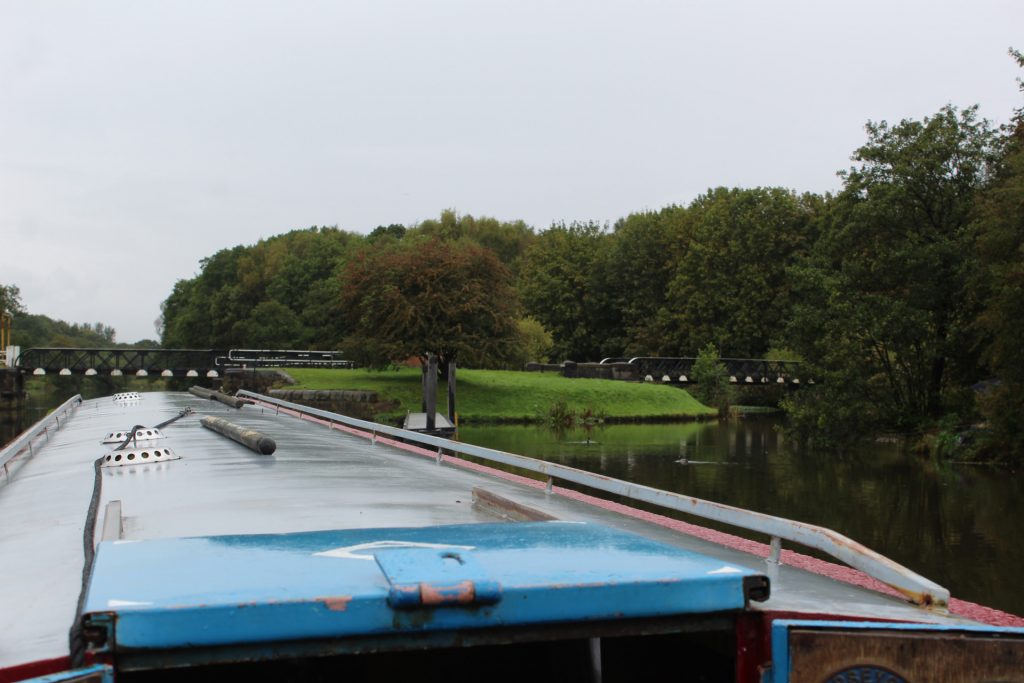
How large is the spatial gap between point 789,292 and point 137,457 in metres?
49.0

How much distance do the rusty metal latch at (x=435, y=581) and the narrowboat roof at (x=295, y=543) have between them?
1 centimetres

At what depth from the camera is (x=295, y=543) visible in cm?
261

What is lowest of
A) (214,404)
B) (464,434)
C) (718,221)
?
(464,434)

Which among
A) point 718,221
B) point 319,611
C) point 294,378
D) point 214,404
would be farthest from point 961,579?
point 718,221

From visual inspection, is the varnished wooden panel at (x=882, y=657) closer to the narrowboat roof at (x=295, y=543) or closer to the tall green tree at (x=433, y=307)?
the narrowboat roof at (x=295, y=543)

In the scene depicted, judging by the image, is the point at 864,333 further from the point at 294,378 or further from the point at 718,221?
the point at 718,221

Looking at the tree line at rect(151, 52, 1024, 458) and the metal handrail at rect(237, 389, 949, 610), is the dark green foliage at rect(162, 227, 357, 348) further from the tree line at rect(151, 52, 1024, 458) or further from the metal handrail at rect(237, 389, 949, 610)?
the metal handrail at rect(237, 389, 949, 610)

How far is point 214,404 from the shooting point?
1620 cm

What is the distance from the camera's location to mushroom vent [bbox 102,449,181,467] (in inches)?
251

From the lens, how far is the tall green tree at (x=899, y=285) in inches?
1002

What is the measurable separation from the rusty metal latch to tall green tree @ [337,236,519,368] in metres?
32.8

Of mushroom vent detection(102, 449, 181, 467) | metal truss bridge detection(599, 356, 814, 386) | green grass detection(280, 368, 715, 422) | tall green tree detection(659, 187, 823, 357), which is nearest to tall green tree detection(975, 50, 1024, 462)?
mushroom vent detection(102, 449, 181, 467)

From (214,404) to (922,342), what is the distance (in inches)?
774

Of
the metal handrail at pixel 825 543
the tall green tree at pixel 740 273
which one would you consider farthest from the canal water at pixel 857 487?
the tall green tree at pixel 740 273
